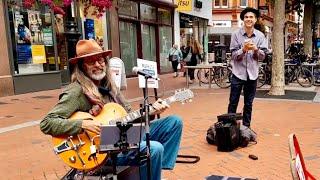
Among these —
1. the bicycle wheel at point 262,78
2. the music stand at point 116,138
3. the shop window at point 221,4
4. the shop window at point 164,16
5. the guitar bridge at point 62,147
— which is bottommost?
the bicycle wheel at point 262,78

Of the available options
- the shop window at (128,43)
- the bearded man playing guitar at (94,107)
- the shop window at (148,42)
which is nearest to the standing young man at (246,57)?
the bearded man playing guitar at (94,107)

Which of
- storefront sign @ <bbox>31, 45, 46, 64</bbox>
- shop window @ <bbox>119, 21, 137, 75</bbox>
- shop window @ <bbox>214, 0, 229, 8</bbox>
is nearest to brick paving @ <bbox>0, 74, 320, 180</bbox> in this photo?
storefront sign @ <bbox>31, 45, 46, 64</bbox>

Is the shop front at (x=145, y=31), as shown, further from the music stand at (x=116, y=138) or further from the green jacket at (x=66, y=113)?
the music stand at (x=116, y=138)

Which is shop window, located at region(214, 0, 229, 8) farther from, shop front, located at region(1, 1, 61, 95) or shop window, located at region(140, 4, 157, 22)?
shop front, located at region(1, 1, 61, 95)

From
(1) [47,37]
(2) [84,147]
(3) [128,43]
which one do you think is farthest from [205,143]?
(3) [128,43]

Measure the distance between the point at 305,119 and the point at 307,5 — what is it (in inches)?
511

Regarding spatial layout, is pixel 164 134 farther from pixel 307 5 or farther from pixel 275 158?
pixel 307 5

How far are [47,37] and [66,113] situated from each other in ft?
33.4

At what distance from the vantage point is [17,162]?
502 cm

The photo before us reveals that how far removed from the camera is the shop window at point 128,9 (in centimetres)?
1673

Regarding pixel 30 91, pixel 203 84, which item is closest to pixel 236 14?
pixel 203 84

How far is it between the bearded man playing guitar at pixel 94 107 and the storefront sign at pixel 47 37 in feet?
32.1

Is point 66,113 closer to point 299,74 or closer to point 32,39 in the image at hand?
point 32,39

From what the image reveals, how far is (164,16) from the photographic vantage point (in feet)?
69.7
